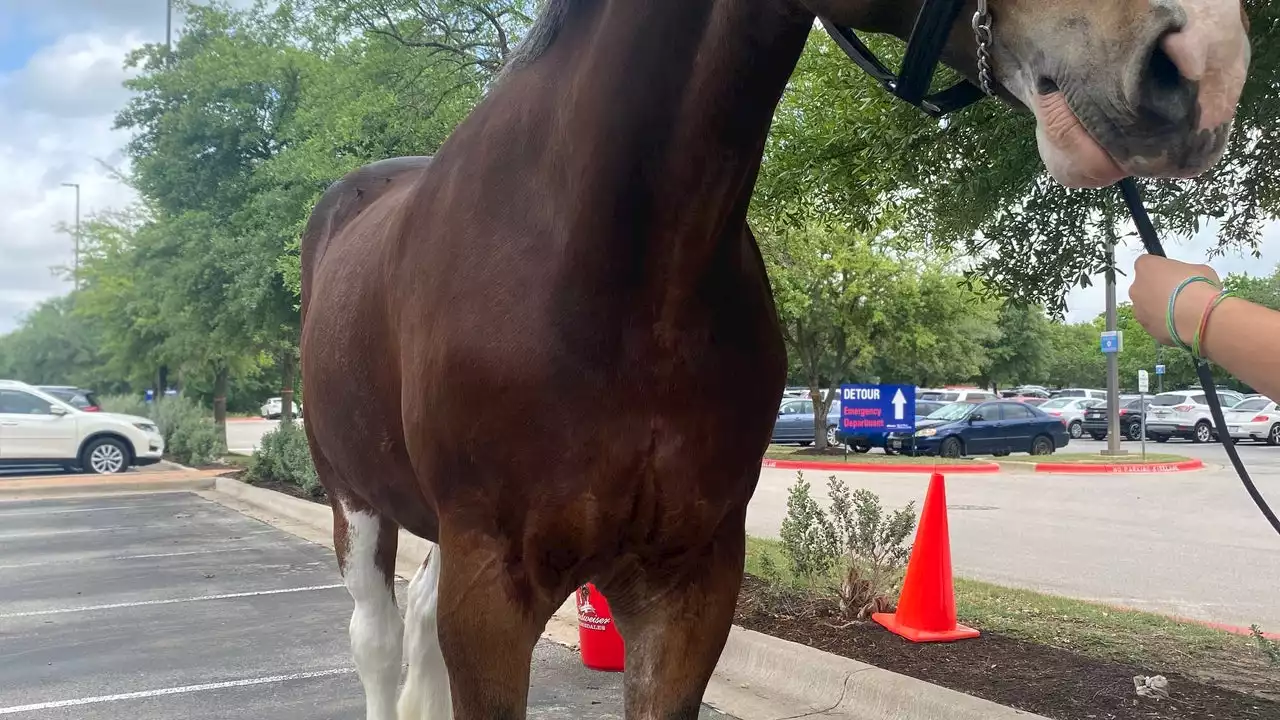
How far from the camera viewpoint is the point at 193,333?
15.6 metres

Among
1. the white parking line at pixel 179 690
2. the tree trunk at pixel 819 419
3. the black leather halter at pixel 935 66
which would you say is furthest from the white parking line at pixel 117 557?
the tree trunk at pixel 819 419

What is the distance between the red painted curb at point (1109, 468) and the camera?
1980cm

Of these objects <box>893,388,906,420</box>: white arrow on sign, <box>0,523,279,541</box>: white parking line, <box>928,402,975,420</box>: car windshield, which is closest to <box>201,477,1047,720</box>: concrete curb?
<box>0,523,279,541</box>: white parking line

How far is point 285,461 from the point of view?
1476cm

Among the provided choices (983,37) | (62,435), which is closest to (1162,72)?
(983,37)

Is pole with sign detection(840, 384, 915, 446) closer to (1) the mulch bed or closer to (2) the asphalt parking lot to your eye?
(2) the asphalt parking lot

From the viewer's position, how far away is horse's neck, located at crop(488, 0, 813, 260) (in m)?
1.74

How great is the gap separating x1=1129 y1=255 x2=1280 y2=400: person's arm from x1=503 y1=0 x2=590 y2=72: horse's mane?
1211 mm

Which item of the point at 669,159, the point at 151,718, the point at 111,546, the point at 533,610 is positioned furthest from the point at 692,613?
the point at 111,546

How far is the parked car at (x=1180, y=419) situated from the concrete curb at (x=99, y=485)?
92.6ft

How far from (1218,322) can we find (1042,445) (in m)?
26.0

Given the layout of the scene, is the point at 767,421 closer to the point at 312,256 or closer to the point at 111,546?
the point at 312,256

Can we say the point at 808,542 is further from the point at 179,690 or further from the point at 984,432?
the point at 984,432

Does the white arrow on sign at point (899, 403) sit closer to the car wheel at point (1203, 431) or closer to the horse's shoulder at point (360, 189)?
the horse's shoulder at point (360, 189)
